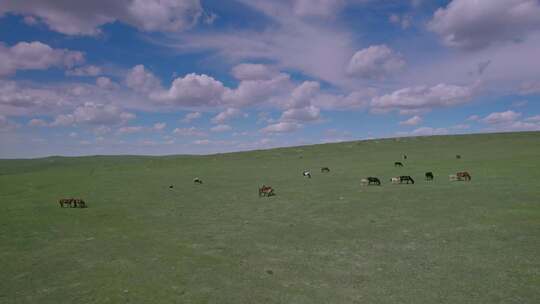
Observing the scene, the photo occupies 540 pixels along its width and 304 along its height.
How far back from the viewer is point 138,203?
25922 mm

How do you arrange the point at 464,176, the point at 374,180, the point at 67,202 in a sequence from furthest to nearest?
the point at 464,176, the point at 374,180, the point at 67,202

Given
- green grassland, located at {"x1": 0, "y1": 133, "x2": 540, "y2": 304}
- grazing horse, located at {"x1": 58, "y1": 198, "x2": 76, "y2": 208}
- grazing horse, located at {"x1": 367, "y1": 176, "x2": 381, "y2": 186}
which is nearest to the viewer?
green grassland, located at {"x1": 0, "y1": 133, "x2": 540, "y2": 304}

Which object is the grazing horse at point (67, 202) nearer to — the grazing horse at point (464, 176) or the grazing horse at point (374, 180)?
the grazing horse at point (374, 180)

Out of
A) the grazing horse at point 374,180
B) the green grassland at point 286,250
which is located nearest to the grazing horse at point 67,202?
the green grassland at point 286,250

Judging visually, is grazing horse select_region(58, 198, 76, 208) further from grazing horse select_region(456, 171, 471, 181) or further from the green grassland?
grazing horse select_region(456, 171, 471, 181)

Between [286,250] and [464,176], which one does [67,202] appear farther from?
[464,176]

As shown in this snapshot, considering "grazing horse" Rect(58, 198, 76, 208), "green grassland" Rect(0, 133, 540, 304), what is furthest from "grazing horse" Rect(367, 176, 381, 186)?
"grazing horse" Rect(58, 198, 76, 208)

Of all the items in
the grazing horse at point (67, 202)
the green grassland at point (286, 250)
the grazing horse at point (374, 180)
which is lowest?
the green grassland at point (286, 250)

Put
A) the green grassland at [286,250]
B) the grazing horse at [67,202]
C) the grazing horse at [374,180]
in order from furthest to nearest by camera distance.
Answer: the grazing horse at [374,180], the grazing horse at [67,202], the green grassland at [286,250]

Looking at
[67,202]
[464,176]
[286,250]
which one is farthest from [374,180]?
[67,202]

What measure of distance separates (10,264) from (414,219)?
17.1m

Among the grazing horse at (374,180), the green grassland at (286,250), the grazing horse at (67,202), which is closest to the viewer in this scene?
the green grassland at (286,250)

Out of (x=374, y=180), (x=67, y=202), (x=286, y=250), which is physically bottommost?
(x=286, y=250)

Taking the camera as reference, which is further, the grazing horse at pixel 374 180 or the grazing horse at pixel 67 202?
the grazing horse at pixel 374 180
